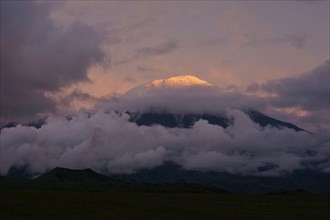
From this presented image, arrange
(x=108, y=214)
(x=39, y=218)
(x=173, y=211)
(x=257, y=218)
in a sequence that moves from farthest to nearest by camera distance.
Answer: (x=173, y=211), (x=257, y=218), (x=108, y=214), (x=39, y=218)

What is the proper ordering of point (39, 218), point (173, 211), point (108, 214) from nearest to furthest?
point (39, 218) → point (108, 214) → point (173, 211)

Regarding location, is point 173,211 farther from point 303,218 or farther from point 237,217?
point 303,218

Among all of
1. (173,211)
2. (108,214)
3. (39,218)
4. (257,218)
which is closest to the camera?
(39,218)

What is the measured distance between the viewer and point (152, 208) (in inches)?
4321

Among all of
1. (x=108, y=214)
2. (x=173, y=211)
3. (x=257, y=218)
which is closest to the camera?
(x=108, y=214)

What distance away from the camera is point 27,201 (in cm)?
11062

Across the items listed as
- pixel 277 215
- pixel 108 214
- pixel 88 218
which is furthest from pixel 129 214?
pixel 277 215

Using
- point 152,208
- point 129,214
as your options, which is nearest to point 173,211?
point 152,208

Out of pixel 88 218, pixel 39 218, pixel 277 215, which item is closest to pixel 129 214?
pixel 88 218

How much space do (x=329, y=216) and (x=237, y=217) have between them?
22.5 m

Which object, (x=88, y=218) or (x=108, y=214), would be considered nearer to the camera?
(x=88, y=218)

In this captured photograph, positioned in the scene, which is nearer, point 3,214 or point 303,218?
point 3,214

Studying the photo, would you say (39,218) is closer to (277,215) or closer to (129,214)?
(129,214)

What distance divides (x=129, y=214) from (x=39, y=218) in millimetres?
18131
